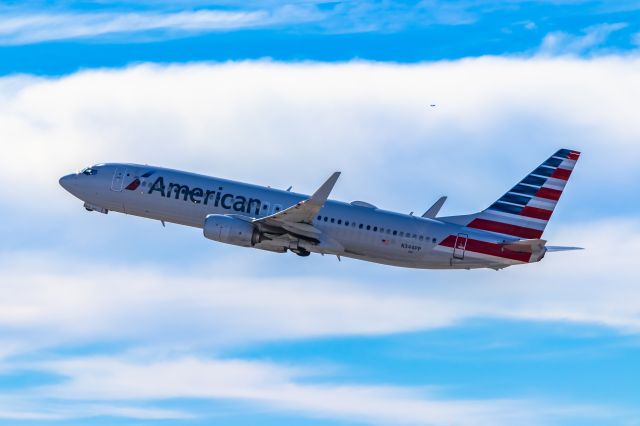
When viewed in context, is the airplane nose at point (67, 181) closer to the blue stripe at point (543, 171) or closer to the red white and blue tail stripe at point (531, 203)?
the red white and blue tail stripe at point (531, 203)

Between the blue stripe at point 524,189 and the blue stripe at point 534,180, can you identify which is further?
the blue stripe at point 534,180

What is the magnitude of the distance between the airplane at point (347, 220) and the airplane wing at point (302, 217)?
71 millimetres

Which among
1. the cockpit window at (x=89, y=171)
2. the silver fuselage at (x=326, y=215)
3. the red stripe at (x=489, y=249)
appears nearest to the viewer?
the red stripe at (x=489, y=249)

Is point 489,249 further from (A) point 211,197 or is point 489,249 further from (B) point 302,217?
(A) point 211,197

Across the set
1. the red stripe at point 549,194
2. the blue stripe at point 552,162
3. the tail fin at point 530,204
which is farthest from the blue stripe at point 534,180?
the blue stripe at point 552,162

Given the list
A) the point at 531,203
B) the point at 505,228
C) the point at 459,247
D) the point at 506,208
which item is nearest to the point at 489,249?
the point at 459,247

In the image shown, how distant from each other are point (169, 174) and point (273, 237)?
31.8 feet

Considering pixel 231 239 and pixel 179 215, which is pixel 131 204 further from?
pixel 231 239

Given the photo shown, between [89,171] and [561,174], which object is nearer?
[561,174]

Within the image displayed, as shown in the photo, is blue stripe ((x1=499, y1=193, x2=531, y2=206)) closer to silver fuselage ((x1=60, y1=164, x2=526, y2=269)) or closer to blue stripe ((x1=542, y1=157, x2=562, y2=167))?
blue stripe ((x1=542, y1=157, x2=562, y2=167))

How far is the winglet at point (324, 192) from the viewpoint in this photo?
69.4 m

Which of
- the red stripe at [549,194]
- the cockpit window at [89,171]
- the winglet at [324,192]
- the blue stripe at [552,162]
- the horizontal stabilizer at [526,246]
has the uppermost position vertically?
the blue stripe at [552,162]

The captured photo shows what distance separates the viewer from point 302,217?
239 feet

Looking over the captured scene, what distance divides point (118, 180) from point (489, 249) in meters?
28.6
